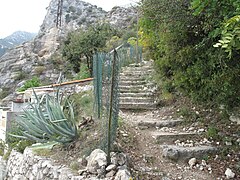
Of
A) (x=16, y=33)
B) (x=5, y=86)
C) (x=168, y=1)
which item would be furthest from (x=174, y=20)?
(x=16, y=33)

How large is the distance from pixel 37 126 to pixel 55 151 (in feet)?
2.11

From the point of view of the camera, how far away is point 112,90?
3.77m

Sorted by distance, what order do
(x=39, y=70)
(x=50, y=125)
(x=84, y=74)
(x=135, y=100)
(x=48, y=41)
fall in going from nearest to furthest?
(x=50, y=125)
(x=135, y=100)
(x=84, y=74)
(x=39, y=70)
(x=48, y=41)

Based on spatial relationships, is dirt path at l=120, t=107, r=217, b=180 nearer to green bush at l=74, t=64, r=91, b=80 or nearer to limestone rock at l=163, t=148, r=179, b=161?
limestone rock at l=163, t=148, r=179, b=161

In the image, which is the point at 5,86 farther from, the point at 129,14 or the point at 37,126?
the point at 37,126

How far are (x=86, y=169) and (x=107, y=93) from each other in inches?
46.4

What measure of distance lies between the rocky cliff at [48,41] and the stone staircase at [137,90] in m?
14.8

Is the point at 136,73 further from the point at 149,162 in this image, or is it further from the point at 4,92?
the point at 4,92

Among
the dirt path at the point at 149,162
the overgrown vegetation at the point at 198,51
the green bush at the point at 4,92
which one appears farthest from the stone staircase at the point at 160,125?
the green bush at the point at 4,92

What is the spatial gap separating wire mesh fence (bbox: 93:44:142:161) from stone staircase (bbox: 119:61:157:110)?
78.5 inches

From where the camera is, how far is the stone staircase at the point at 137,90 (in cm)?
691

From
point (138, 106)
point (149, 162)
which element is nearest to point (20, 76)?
point (138, 106)

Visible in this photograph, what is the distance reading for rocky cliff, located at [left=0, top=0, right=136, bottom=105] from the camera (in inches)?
979

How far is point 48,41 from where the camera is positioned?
3166 centimetres
